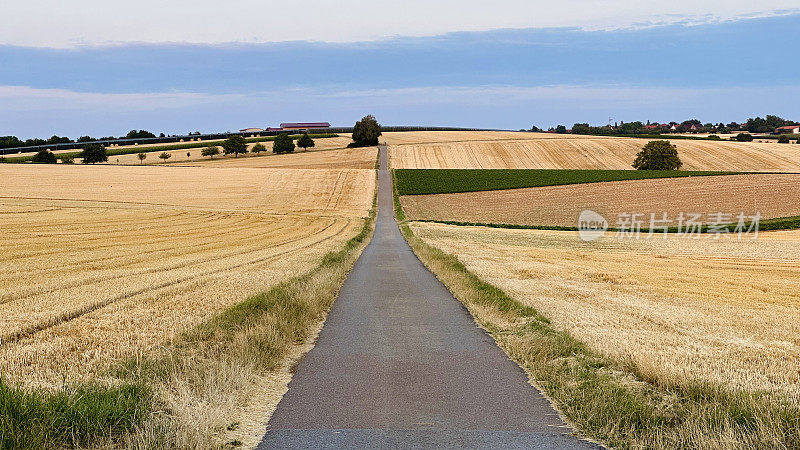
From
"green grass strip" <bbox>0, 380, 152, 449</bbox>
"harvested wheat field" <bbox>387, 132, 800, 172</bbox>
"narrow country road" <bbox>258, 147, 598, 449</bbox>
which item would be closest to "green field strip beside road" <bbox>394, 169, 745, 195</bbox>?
"harvested wheat field" <bbox>387, 132, 800, 172</bbox>

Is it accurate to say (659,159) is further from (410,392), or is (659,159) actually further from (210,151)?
(410,392)

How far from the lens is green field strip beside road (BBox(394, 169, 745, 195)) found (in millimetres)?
89125

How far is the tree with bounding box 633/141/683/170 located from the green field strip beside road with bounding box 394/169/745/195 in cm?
1444

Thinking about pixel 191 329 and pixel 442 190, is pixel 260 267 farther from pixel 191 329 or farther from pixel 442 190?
pixel 442 190

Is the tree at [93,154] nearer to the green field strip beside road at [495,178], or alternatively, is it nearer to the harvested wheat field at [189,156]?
the harvested wheat field at [189,156]

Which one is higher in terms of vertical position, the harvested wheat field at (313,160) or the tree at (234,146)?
the tree at (234,146)

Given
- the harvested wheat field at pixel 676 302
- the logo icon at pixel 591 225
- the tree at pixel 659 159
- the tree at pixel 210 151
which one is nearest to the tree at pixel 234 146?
the tree at pixel 210 151

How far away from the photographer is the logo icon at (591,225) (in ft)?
170

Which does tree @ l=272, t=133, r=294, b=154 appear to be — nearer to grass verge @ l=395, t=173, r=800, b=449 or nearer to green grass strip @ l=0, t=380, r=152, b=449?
grass verge @ l=395, t=173, r=800, b=449

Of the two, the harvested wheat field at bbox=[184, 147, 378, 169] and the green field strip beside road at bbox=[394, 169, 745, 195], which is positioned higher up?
the harvested wheat field at bbox=[184, 147, 378, 169]

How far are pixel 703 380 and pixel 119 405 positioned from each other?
717cm

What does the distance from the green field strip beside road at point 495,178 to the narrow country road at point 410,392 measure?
7394cm

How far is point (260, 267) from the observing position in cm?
2431

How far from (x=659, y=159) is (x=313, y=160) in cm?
6621
